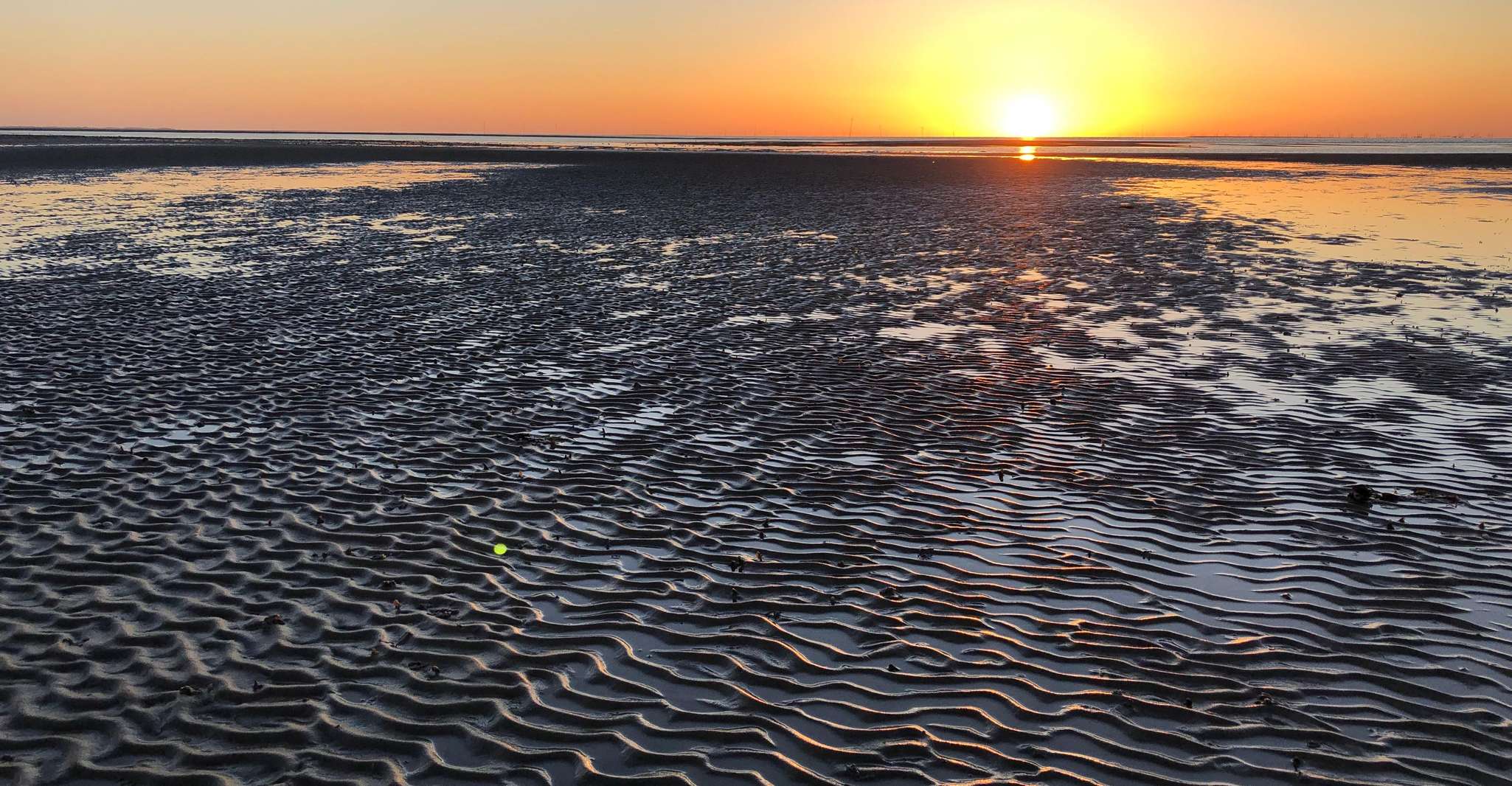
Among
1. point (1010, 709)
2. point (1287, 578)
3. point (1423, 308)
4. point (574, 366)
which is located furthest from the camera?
point (1423, 308)

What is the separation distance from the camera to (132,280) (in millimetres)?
26938

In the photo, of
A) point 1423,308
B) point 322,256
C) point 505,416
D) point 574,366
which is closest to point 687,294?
point 574,366

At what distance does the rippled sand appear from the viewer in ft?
23.9

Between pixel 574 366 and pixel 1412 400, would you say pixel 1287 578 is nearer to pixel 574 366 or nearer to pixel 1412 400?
pixel 1412 400

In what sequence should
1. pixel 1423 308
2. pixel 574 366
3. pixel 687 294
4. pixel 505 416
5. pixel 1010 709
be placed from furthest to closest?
1. pixel 687 294
2. pixel 1423 308
3. pixel 574 366
4. pixel 505 416
5. pixel 1010 709

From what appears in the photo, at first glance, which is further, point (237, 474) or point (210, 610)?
point (237, 474)

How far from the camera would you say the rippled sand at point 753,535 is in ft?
23.9

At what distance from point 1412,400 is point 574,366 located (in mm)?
14555

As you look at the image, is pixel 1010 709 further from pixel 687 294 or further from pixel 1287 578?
pixel 687 294

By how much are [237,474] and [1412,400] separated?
17938 mm

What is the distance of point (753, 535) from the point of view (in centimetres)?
1102

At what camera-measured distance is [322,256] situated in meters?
32.5

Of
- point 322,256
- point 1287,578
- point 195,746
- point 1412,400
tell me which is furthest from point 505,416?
point 322,256

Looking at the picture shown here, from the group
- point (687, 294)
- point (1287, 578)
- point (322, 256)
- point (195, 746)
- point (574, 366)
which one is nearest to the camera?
point (195, 746)
